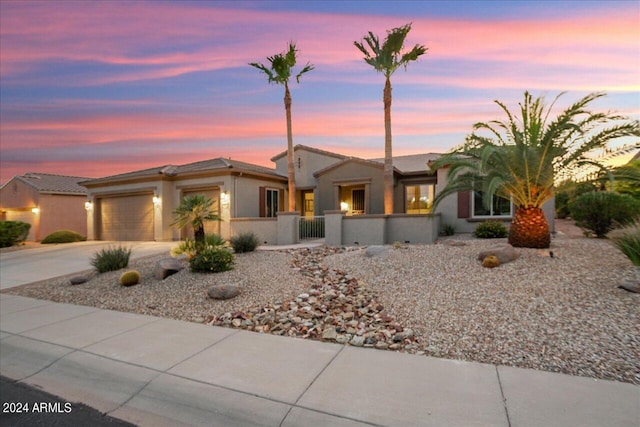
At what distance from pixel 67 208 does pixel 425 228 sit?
26497 millimetres

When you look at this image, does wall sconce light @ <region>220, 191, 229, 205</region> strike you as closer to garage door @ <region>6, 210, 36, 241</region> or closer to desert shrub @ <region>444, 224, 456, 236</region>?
desert shrub @ <region>444, 224, 456, 236</region>

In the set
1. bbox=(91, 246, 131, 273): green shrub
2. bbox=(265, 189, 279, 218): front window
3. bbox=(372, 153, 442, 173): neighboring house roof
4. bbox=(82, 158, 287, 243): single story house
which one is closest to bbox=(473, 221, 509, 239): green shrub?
bbox=(372, 153, 442, 173): neighboring house roof

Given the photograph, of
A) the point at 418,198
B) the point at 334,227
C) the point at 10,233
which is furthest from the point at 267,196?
the point at 10,233

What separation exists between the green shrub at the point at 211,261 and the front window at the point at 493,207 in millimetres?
12189

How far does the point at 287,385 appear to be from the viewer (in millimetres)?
3436

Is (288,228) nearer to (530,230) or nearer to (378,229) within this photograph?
(378,229)

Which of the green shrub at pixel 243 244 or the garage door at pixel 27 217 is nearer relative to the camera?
the green shrub at pixel 243 244

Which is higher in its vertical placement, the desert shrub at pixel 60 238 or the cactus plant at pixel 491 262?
the cactus plant at pixel 491 262

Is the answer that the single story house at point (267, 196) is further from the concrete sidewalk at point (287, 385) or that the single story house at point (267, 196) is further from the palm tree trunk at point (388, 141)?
the concrete sidewalk at point (287, 385)

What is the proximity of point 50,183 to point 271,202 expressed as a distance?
19.0 meters

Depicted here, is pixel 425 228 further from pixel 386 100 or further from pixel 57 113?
pixel 57 113

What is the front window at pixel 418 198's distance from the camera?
18.1 m

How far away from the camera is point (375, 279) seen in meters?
7.36

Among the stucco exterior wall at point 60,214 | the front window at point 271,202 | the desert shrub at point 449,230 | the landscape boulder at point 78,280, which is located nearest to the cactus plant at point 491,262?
the desert shrub at point 449,230
